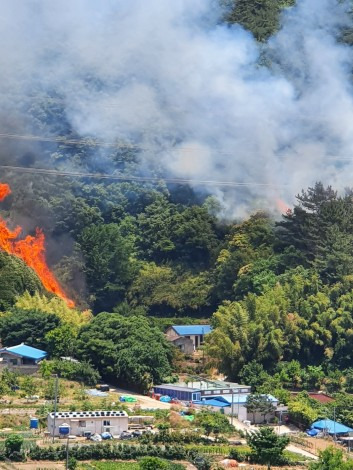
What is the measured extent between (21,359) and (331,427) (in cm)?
1305

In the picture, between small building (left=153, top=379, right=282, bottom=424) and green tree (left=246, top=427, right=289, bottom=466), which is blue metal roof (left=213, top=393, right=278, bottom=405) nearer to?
small building (left=153, top=379, right=282, bottom=424)

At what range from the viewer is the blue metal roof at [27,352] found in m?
60.8

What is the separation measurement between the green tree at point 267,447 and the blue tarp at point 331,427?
5984 mm

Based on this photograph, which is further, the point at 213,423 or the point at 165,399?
the point at 165,399

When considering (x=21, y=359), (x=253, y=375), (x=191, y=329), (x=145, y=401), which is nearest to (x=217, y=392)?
(x=253, y=375)

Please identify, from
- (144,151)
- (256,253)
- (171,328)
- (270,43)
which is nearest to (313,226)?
(256,253)

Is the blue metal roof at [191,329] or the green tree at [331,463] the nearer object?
the green tree at [331,463]

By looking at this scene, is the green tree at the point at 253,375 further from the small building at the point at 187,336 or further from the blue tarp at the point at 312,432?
the small building at the point at 187,336

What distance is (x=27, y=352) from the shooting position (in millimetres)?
61219

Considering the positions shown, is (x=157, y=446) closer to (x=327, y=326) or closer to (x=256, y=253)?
(x=327, y=326)

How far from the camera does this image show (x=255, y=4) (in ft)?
291

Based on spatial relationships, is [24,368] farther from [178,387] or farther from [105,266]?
[105,266]

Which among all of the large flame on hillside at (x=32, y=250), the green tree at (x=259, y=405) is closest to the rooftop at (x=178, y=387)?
the green tree at (x=259, y=405)

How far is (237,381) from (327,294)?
20.9ft
